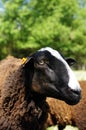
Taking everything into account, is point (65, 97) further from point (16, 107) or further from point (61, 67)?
point (16, 107)

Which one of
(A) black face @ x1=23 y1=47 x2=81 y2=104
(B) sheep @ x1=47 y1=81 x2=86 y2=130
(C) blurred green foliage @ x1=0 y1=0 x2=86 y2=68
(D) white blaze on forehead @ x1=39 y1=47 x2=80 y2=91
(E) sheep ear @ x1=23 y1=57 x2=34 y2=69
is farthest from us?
(C) blurred green foliage @ x1=0 y1=0 x2=86 y2=68

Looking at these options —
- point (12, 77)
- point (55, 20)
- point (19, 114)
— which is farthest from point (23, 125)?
point (55, 20)

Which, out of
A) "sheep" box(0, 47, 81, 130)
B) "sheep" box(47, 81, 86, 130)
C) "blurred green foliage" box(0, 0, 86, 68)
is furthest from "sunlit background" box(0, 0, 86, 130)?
"sheep" box(0, 47, 81, 130)

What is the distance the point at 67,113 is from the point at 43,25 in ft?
142

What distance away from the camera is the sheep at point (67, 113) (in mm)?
11148

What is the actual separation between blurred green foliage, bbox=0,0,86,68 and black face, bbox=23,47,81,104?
45.4 metres

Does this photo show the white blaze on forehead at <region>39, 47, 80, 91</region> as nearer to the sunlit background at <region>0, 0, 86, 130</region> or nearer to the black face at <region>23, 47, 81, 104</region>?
the black face at <region>23, 47, 81, 104</region>

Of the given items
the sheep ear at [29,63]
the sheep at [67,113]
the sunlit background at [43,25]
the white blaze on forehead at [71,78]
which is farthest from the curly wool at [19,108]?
the sunlit background at [43,25]

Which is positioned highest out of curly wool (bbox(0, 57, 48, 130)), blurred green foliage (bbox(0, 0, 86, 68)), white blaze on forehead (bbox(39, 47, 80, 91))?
blurred green foliage (bbox(0, 0, 86, 68))

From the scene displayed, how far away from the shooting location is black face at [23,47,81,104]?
7004 mm

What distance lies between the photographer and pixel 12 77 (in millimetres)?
7719

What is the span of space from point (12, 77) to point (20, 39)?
159ft

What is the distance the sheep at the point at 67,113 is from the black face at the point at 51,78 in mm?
3800

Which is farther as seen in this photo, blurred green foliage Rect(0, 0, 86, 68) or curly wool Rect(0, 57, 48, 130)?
blurred green foliage Rect(0, 0, 86, 68)
